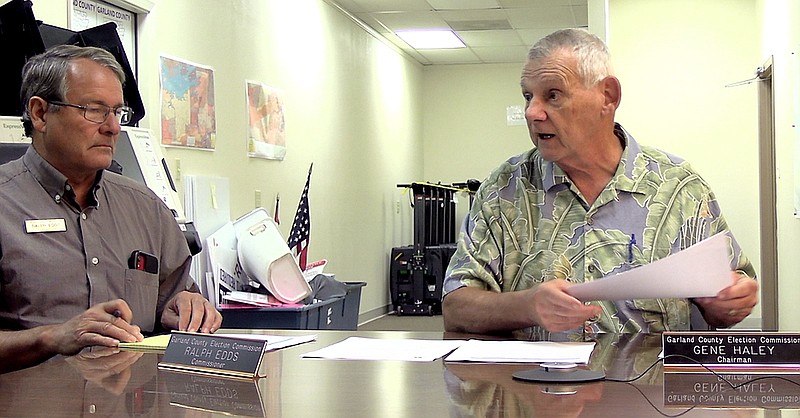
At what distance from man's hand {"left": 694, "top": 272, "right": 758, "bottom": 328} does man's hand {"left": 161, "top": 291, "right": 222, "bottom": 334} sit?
1064 mm

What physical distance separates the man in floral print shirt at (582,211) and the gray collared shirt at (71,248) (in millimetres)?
789

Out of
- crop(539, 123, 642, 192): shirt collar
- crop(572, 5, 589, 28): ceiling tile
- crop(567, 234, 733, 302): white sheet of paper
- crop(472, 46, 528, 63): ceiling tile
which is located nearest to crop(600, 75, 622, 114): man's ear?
crop(539, 123, 642, 192): shirt collar

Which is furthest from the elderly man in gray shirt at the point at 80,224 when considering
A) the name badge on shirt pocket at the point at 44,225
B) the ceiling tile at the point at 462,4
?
the ceiling tile at the point at 462,4

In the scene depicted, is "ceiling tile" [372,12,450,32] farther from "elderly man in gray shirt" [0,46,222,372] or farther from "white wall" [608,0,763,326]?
"elderly man in gray shirt" [0,46,222,372]

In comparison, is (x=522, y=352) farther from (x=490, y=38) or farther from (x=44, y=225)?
(x=490, y=38)

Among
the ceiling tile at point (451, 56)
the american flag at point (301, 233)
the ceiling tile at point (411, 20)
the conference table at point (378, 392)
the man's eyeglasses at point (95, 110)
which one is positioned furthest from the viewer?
the ceiling tile at point (451, 56)

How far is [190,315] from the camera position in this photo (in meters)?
2.21

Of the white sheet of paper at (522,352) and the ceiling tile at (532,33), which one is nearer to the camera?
the white sheet of paper at (522,352)

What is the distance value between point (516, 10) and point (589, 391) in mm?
7788

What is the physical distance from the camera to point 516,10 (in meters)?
8.80

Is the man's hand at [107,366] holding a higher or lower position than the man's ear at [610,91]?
lower

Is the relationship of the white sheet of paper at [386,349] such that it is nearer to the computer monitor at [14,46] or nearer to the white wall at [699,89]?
the computer monitor at [14,46]

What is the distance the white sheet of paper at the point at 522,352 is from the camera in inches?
64.2

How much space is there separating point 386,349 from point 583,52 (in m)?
0.85
